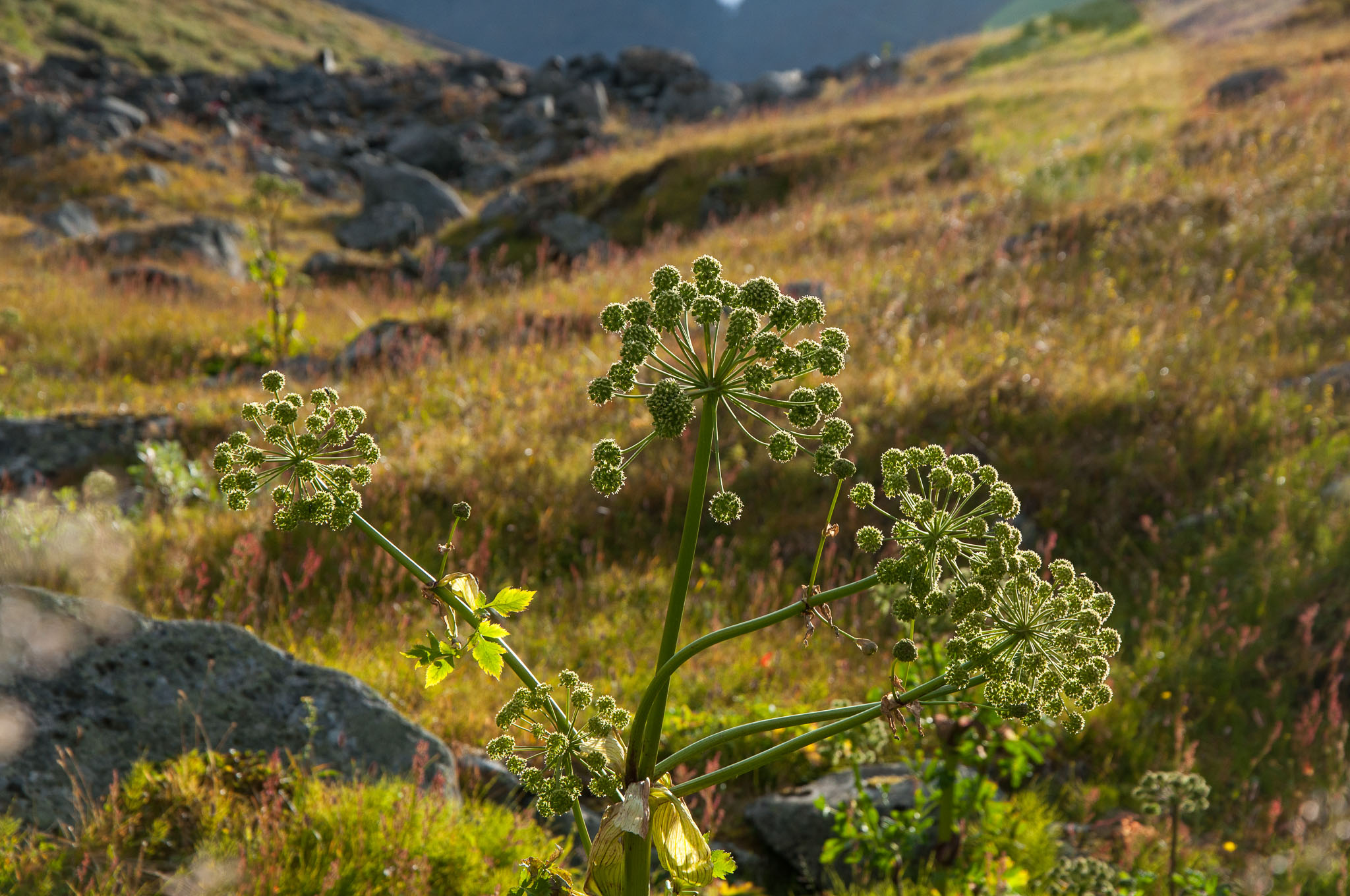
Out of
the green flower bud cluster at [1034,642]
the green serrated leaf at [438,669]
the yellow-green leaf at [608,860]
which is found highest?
the green flower bud cluster at [1034,642]

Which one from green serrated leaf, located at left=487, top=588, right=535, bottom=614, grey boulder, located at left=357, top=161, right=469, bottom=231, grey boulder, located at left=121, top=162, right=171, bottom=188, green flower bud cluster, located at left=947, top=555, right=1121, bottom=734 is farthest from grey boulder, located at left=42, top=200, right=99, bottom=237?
green flower bud cluster, located at left=947, top=555, right=1121, bottom=734

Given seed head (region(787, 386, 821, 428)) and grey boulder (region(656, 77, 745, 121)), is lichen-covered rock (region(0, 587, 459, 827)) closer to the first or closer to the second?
seed head (region(787, 386, 821, 428))

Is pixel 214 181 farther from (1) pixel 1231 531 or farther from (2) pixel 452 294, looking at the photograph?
(1) pixel 1231 531

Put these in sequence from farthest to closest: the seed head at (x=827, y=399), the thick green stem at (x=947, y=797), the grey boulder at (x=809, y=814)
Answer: the grey boulder at (x=809, y=814)
the thick green stem at (x=947, y=797)
the seed head at (x=827, y=399)

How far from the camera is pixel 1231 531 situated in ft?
19.2

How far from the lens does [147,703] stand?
324cm

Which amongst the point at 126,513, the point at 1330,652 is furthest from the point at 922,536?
the point at 126,513

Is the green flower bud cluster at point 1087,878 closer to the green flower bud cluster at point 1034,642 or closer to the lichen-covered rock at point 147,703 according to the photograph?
the green flower bud cluster at point 1034,642

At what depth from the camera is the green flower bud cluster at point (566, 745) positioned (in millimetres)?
1437

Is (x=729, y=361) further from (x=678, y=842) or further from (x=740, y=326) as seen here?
(x=678, y=842)

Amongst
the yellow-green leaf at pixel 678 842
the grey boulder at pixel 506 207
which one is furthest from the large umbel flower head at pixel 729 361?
the grey boulder at pixel 506 207

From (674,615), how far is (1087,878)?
8.03ft

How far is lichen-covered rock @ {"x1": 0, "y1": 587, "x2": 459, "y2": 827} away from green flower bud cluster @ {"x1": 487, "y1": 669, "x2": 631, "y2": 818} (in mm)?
1915

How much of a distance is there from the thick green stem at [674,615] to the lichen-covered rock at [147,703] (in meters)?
2.06
